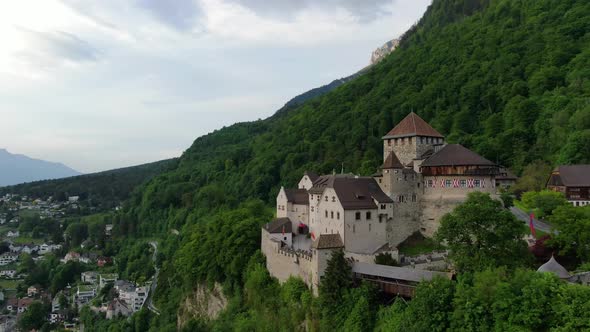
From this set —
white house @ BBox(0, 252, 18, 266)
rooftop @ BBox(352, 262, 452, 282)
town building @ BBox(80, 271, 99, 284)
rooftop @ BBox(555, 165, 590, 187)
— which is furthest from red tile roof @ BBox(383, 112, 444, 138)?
white house @ BBox(0, 252, 18, 266)

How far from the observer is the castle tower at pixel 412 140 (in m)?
51.5

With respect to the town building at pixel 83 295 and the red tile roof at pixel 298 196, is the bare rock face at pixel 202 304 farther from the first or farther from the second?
the town building at pixel 83 295

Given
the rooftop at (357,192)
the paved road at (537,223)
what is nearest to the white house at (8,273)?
the rooftop at (357,192)

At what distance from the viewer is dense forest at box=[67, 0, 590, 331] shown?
30.1 meters

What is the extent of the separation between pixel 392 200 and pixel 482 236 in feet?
45.1

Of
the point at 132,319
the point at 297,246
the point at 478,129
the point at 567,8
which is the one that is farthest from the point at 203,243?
the point at 567,8

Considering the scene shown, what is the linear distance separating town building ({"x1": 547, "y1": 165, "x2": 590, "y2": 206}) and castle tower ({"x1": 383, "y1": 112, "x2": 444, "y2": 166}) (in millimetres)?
12456

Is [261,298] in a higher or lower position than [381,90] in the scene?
lower

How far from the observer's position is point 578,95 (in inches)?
2958

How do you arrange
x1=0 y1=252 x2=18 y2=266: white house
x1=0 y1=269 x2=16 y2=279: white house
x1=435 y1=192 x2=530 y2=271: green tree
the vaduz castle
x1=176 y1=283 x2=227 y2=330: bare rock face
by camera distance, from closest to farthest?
x1=435 y1=192 x2=530 y2=271: green tree
the vaduz castle
x1=176 y1=283 x2=227 y2=330: bare rock face
x1=0 y1=269 x2=16 y2=279: white house
x1=0 y1=252 x2=18 y2=266: white house

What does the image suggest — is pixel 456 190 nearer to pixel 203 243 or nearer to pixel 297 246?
pixel 297 246

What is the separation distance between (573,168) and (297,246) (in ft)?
Answer: 95.1

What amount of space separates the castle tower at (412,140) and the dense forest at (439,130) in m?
17.6

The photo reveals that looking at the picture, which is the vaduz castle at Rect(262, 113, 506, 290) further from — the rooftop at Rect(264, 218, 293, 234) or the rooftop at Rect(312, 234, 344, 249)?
the rooftop at Rect(312, 234, 344, 249)
